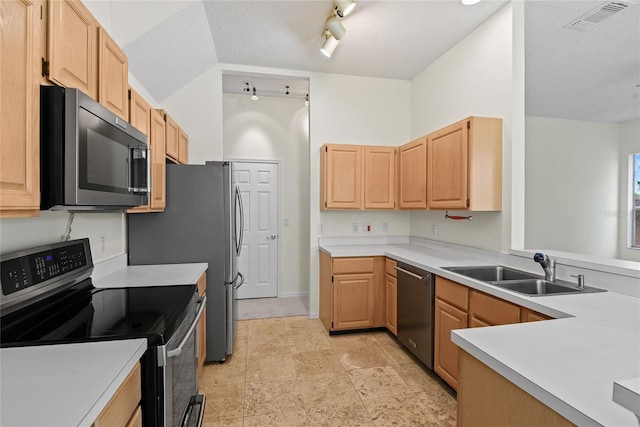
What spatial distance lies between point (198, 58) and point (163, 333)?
9.24 ft

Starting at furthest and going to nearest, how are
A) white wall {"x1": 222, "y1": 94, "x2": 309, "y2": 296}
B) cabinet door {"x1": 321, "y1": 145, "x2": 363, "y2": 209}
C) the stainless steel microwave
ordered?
white wall {"x1": 222, "y1": 94, "x2": 309, "y2": 296}, cabinet door {"x1": 321, "y1": 145, "x2": 363, "y2": 209}, the stainless steel microwave

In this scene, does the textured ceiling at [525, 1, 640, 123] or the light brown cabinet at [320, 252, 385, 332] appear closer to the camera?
the textured ceiling at [525, 1, 640, 123]

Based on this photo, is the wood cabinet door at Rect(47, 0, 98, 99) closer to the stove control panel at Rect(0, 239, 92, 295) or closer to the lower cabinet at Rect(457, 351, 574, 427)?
the stove control panel at Rect(0, 239, 92, 295)

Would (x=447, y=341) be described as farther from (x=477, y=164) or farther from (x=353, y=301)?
(x=477, y=164)

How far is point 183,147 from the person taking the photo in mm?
3148

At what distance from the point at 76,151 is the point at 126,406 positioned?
2.84ft

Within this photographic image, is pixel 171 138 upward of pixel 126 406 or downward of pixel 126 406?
upward

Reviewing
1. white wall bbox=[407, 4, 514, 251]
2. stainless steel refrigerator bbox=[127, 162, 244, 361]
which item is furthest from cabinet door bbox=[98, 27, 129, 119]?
white wall bbox=[407, 4, 514, 251]

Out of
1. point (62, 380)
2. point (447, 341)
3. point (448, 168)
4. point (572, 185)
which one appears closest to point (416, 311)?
point (447, 341)

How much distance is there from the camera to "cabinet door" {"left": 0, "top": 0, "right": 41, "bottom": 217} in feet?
2.73

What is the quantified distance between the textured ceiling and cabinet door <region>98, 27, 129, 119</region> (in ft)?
9.83

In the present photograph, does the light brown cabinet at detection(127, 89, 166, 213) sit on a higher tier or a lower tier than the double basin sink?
higher

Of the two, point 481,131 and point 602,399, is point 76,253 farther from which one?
point 481,131

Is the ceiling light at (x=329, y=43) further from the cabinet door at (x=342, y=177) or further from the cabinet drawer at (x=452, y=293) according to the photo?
the cabinet drawer at (x=452, y=293)
